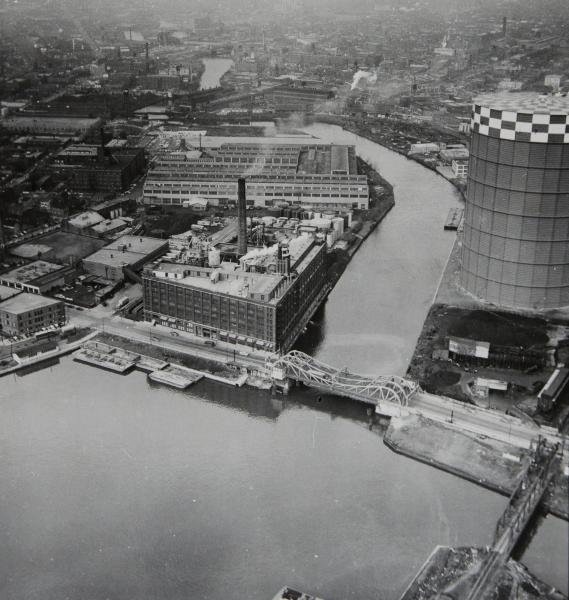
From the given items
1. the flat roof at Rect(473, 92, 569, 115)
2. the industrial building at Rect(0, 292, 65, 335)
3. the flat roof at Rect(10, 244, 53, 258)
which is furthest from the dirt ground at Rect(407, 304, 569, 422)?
the flat roof at Rect(10, 244, 53, 258)

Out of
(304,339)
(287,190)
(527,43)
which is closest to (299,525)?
(304,339)

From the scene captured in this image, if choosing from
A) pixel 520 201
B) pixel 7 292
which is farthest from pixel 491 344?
pixel 7 292

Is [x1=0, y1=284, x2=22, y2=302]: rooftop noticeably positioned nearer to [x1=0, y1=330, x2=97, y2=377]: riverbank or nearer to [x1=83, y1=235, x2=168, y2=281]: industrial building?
[x1=0, y1=330, x2=97, y2=377]: riverbank

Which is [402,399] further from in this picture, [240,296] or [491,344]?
[240,296]

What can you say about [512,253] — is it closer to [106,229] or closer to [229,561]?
[229,561]

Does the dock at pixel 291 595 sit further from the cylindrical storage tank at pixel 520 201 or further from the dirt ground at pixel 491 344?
the cylindrical storage tank at pixel 520 201
